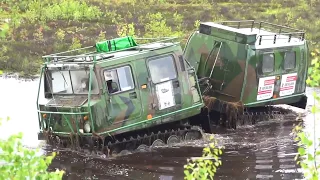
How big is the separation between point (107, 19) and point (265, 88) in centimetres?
1877

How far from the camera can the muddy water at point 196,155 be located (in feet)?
39.2

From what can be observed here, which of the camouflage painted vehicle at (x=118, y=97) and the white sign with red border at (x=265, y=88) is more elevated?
the camouflage painted vehicle at (x=118, y=97)

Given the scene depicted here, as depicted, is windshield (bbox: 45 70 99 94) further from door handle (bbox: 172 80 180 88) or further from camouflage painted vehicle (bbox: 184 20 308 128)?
camouflage painted vehicle (bbox: 184 20 308 128)

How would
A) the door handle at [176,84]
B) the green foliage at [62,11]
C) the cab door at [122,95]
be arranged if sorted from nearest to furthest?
1. the cab door at [122,95]
2. the door handle at [176,84]
3. the green foliage at [62,11]

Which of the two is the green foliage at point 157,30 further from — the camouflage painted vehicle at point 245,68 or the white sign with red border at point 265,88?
the white sign with red border at point 265,88

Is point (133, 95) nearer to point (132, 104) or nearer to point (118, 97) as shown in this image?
point (132, 104)

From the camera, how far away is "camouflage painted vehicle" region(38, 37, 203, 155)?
41.4 feet

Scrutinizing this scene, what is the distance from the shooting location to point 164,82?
13609 millimetres

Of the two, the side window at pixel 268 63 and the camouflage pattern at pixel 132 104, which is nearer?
the camouflage pattern at pixel 132 104

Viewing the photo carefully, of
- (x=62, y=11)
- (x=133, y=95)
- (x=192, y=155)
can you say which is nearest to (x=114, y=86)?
(x=133, y=95)

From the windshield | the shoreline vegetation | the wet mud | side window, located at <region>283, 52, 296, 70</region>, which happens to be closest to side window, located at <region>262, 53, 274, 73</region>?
side window, located at <region>283, 52, 296, 70</region>

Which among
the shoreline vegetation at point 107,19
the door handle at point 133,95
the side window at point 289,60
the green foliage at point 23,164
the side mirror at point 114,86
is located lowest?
the shoreline vegetation at point 107,19

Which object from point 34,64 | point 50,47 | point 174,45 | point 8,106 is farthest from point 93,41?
point 174,45

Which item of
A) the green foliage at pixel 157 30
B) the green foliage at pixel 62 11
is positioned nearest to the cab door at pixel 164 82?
the green foliage at pixel 157 30
